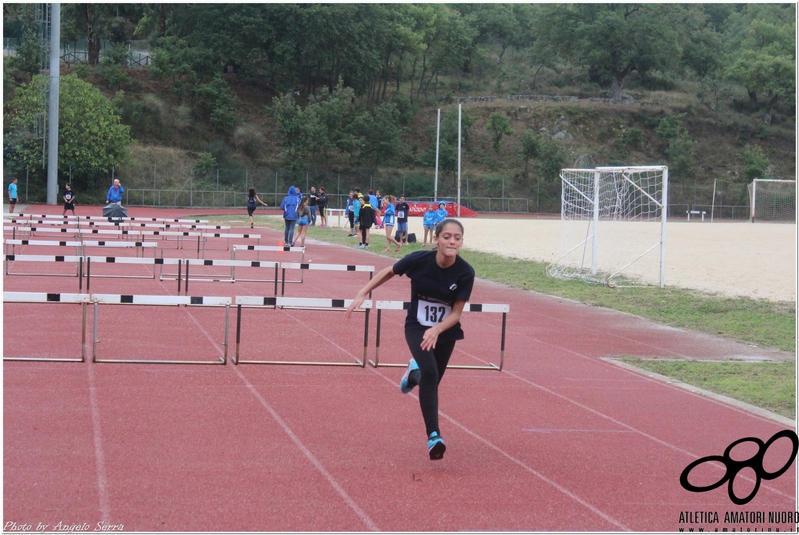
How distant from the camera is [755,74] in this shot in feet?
307

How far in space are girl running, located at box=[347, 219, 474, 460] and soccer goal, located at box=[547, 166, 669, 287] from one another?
13956 millimetres

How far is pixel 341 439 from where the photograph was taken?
708 cm

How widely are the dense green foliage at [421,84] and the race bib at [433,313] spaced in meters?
54.8

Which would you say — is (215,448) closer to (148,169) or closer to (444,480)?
(444,480)

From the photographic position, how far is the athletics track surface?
17.9ft

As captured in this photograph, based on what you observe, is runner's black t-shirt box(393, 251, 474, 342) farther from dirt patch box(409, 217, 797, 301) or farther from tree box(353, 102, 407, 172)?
tree box(353, 102, 407, 172)

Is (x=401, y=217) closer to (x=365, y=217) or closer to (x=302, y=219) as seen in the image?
(x=365, y=217)

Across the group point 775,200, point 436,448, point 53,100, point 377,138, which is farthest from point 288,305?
point 775,200

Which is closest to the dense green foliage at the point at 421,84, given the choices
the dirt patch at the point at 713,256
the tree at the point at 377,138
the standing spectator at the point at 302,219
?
the tree at the point at 377,138

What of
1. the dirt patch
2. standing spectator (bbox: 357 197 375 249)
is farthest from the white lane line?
standing spectator (bbox: 357 197 375 249)

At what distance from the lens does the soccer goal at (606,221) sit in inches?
825

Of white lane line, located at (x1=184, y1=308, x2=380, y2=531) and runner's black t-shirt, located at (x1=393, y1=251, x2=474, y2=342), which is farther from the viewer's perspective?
runner's black t-shirt, located at (x1=393, y1=251, x2=474, y2=342)

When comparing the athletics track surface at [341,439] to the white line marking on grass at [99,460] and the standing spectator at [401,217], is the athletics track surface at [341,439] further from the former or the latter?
the standing spectator at [401,217]

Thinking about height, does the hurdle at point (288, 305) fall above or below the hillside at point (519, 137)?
below
